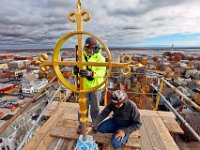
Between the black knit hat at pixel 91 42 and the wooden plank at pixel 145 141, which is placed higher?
the black knit hat at pixel 91 42

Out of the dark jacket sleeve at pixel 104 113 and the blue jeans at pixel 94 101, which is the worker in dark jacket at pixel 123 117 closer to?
the dark jacket sleeve at pixel 104 113

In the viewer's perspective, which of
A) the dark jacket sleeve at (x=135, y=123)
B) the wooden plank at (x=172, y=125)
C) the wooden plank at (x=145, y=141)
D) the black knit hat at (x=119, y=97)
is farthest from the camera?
the wooden plank at (x=172, y=125)

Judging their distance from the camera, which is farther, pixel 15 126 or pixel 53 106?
pixel 15 126

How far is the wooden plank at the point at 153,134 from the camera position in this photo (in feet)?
8.92

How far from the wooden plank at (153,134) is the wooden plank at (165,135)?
7 cm

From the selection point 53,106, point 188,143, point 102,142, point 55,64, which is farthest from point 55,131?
point 188,143

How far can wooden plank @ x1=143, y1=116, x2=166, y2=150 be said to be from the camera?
107 inches

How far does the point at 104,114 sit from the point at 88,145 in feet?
2.69

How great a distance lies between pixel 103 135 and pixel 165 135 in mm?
1389

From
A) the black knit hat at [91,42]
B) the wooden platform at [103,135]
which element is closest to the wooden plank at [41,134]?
the wooden platform at [103,135]

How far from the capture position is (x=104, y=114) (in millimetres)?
2752

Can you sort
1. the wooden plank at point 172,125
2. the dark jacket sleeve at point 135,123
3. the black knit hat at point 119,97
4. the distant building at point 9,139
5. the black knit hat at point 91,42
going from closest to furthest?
1. the black knit hat at point 91,42
2. the black knit hat at point 119,97
3. the dark jacket sleeve at point 135,123
4. the wooden plank at point 172,125
5. the distant building at point 9,139

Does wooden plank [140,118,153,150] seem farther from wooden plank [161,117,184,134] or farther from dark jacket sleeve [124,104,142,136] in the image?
wooden plank [161,117,184,134]

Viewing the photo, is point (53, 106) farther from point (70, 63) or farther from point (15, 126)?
point (15, 126)
